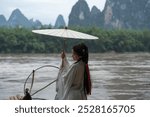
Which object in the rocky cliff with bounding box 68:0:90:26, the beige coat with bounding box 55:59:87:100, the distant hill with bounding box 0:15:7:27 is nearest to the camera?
the beige coat with bounding box 55:59:87:100

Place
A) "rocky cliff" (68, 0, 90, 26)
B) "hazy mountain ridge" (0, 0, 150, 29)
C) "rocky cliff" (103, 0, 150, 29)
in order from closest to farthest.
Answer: "rocky cliff" (103, 0, 150, 29)
"hazy mountain ridge" (0, 0, 150, 29)
"rocky cliff" (68, 0, 90, 26)

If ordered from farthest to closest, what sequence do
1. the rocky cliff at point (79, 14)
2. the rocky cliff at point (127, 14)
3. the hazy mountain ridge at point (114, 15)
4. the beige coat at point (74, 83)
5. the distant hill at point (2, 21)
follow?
1. the distant hill at point (2, 21)
2. the rocky cliff at point (79, 14)
3. the hazy mountain ridge at point (114, 15)
4. the rocky cliff at point (127, 14)
5. the beige coat at point (74, 83)

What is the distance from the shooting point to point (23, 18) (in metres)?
154

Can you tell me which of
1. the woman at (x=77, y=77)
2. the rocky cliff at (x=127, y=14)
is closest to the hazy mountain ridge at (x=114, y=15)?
the rocky cliff at (x=127, y=14)

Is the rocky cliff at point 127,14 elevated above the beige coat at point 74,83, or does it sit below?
above

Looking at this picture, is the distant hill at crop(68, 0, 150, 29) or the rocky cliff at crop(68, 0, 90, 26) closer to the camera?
the distant hill at crop(68, 0, 150, 29)

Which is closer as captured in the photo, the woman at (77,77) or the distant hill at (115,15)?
the woman at (77,77)

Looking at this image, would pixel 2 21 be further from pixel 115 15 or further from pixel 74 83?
pixel 74 83

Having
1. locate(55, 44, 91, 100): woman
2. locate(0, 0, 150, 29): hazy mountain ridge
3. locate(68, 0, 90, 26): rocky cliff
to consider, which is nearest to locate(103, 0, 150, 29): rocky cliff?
locate(0, 0, 150, 29): hazy mountain ridge

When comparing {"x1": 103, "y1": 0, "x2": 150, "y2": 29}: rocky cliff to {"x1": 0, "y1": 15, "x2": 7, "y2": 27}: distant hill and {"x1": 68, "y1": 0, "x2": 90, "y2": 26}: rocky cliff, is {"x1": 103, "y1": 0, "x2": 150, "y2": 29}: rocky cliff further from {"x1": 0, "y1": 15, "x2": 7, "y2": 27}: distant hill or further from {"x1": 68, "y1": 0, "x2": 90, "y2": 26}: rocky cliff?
{"x1": 0, "y1": 15, "x2": 7, "y2": 27}: distant hill

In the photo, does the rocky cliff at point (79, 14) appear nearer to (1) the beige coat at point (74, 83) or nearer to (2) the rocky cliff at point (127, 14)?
(2) the rocky cliff at point (127, 14)

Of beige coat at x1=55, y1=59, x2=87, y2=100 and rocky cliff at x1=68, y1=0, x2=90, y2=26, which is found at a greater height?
rocky cliff at x1=68, y1=0, x2=90, y2=26

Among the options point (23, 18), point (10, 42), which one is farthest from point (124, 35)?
point (23, 18)

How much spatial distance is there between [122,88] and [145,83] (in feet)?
7.01
